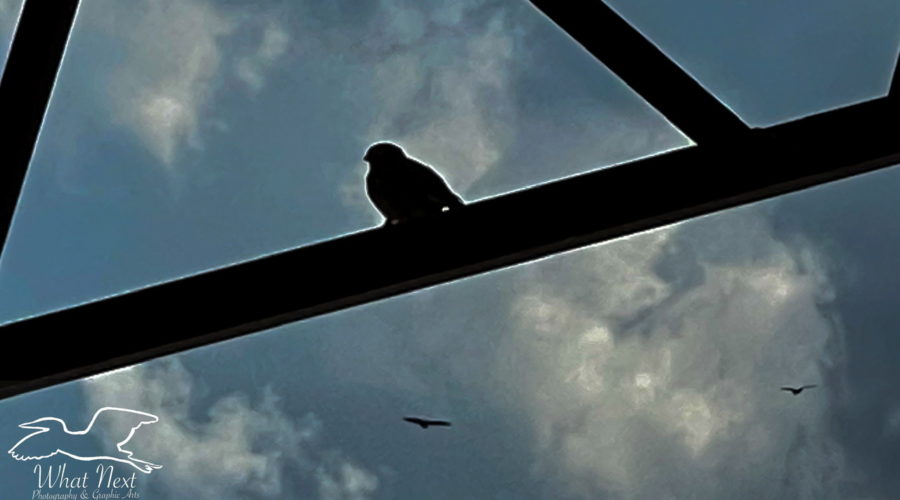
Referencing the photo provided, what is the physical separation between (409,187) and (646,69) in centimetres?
200

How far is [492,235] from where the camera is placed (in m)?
2.58

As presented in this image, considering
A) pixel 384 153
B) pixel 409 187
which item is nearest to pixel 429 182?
pixel 409 187

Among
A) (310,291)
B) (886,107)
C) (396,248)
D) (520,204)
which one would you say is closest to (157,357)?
(310,291)

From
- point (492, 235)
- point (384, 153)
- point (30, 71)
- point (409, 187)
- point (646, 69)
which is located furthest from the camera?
point (384, 153)

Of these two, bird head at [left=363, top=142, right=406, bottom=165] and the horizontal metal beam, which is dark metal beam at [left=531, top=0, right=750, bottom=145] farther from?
bird head at [left=363, top=142, right=406, bottom=165]

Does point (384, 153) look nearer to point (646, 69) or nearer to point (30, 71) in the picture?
point (30, 71)

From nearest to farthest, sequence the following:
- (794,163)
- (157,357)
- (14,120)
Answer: (794,163), (157,357), (14,120)

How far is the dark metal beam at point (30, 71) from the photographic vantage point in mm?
2934

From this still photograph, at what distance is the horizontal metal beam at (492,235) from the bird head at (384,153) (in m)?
2.18

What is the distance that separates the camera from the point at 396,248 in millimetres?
2607

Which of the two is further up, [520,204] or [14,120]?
[14,120]

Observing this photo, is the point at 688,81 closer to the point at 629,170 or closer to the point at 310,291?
the point at 629,170

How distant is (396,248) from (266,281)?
32 cm

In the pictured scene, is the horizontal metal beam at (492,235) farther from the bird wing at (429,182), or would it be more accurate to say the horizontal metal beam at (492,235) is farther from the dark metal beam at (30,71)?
the bird wing at (429,182)
